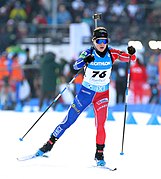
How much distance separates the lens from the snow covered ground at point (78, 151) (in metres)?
7.80

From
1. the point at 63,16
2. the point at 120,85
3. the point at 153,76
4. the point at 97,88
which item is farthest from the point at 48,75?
the point at 97,88

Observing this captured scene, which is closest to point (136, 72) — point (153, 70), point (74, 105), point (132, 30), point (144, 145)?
point (153, 70)

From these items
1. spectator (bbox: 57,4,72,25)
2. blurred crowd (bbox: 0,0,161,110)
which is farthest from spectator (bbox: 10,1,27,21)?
spectator (bbox: 57,4,72,25)

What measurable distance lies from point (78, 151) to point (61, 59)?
7663 millimetres

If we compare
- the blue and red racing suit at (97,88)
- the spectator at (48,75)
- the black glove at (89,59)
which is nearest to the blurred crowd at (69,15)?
the spectator at (48,75)

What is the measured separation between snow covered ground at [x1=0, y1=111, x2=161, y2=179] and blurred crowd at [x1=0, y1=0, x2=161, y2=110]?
277 cm

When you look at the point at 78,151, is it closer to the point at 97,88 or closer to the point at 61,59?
the point at 97,88

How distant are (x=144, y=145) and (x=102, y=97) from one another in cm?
201

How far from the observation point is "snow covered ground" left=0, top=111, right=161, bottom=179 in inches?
307

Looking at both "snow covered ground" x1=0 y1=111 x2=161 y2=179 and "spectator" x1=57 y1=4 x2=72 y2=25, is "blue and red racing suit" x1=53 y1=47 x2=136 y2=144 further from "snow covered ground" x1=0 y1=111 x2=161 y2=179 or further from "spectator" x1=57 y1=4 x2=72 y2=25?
"spectator" x1=57 y1=4 x2=72 y2=25

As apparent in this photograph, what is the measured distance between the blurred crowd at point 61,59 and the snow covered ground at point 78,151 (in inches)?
109

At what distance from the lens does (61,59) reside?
16.9 meters

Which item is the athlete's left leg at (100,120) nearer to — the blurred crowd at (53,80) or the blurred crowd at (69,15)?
the blurred crowd at (53,80)

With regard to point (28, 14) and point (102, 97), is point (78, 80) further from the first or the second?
point (102, 97)
